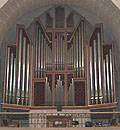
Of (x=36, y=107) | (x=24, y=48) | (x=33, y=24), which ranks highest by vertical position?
(x=33, y=24)

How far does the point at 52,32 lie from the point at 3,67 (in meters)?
3.31

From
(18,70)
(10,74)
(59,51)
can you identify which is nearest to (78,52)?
(59,51)

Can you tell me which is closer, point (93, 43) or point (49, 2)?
point (49, 2)

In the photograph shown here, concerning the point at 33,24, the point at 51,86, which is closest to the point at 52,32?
the point at 33,24

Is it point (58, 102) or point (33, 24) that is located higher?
point (33, 24)

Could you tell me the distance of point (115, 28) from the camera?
51.1 ft

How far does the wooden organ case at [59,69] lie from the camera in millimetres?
16516

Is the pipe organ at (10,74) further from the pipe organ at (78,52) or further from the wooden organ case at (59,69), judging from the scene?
the pipe organ at (78,52)

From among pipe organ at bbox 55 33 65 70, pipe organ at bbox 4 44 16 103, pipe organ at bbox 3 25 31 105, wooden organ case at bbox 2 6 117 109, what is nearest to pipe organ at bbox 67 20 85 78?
wooden organ case at bbox 2 6 117 109

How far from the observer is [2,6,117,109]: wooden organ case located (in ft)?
54.2

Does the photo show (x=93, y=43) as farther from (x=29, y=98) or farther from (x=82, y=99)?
(x=29, y=98)

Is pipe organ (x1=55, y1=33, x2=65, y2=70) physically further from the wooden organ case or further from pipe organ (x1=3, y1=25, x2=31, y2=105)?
pipe organ (x1=3, y1=25, x2=31, y2=105)

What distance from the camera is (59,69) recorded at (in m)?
17.9

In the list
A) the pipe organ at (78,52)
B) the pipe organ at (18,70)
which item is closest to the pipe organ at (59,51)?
the pipe organ at (78,52)
